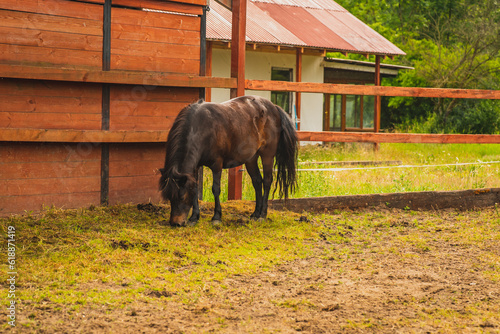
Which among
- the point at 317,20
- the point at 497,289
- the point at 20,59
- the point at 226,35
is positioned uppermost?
the point at 317,20

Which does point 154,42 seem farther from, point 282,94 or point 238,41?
point 282,94

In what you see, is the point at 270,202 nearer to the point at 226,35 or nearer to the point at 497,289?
the point at 497,289

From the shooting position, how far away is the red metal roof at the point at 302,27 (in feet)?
44.9

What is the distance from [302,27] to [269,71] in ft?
5.22

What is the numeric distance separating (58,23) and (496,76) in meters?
18.8

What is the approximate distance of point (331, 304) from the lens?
3.41m

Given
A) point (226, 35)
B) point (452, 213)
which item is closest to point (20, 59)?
point (452, 213)

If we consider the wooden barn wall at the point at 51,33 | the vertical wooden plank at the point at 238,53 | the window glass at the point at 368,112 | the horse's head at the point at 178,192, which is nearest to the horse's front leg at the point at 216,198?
the horse's head at the point at 178,192

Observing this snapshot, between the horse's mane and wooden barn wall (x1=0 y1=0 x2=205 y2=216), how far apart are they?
1.10m

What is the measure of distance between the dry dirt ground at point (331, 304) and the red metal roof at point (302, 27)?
866cm

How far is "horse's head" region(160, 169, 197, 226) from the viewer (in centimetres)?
510

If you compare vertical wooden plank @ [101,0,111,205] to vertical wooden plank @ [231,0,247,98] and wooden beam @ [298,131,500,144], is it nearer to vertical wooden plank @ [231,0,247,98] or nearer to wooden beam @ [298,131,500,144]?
vertical wooden plank @ [231,0,247,98]

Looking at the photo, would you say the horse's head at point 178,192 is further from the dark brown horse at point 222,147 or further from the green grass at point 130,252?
the green grass at point 130,252

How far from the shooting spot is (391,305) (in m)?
3.43
